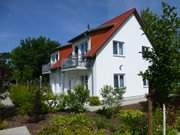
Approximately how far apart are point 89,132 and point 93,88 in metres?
15.5

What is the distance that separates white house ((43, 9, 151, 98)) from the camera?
78.8 ft

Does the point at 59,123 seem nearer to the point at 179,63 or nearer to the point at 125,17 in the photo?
the point at 179,63

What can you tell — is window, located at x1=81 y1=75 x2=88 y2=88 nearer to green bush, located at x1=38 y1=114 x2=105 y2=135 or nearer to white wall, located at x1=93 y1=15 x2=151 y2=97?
white wall, located at x1=93 y1=15 x2=151 y2=97

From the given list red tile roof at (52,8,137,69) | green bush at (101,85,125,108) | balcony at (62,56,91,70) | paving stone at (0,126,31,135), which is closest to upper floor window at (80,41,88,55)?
red tile roof at (52,8,137,69)

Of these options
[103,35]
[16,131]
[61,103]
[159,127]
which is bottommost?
[16,131]

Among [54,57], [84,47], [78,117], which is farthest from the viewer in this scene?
[54,57]

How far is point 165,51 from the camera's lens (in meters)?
16.4

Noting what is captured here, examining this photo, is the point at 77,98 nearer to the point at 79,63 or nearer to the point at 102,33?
the point at 79,63

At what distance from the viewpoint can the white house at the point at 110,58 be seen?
2403cm

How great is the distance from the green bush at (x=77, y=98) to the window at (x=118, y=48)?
1026 cm

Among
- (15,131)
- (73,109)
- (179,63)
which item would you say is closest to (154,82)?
(179,63)

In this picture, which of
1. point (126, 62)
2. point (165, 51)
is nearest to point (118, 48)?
point (126, 62)

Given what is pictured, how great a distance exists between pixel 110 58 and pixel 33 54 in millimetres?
39701

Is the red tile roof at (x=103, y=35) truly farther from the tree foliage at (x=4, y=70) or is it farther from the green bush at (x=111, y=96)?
the tree foliage at (x=4, y=70)
